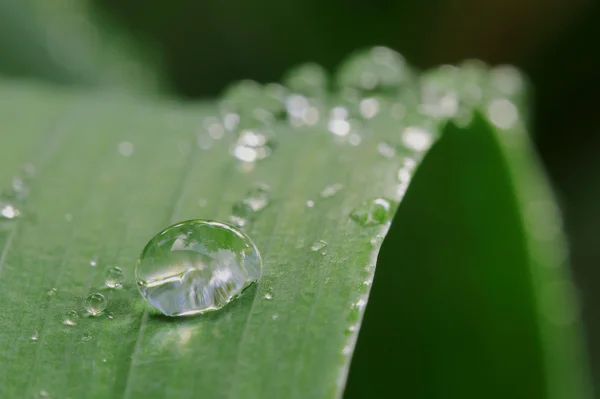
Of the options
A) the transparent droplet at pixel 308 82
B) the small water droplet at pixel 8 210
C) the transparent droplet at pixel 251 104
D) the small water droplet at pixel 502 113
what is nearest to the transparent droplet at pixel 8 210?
the small water droplet at pixel 8 210

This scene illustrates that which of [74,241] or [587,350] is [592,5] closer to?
[587,350]

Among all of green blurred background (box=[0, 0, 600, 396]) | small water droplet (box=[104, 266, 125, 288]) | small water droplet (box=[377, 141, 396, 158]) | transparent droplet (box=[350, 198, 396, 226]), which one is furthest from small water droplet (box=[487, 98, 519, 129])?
green blurred background (box=[0, 0, 600, 396])

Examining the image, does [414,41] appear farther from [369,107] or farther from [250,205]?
[250,205]

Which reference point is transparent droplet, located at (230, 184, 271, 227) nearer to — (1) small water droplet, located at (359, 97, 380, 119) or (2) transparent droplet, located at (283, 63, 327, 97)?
(1) small water droplet, located at (359, 97, 380, 119)

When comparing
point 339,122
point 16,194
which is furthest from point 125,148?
point 339,122

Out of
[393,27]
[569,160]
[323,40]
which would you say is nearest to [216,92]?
[323,40]

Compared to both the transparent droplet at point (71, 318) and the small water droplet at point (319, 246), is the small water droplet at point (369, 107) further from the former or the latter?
the transparent droplet at point (71, 318)
